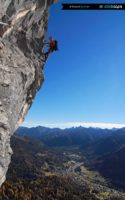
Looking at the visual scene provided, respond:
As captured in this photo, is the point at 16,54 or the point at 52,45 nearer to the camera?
the point at 16,54

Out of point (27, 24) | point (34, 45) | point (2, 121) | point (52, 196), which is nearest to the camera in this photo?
point (2, 121)

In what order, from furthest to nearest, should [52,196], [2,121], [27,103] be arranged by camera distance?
[52,196] → [27,103] → [2,121]

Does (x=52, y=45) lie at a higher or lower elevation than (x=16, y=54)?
higher

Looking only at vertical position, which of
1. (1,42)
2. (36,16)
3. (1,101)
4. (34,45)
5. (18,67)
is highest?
(36,16)

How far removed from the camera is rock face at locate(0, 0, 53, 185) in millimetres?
22859

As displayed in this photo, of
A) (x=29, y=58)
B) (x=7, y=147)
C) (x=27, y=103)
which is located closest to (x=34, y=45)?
(x=29, y=58)

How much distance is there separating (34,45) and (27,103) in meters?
7.54

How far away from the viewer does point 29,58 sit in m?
29.4

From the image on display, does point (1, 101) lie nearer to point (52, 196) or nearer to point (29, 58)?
point (29, 58)

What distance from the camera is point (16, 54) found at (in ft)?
85.5

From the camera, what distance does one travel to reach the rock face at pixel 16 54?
75.0ft

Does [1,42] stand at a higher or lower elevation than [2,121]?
higher

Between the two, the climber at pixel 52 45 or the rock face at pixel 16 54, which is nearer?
the rock face at pixel 16 54

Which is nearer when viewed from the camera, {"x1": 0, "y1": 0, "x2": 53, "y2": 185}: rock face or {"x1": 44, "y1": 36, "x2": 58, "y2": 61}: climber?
{"x1": 0, "y1": 0, "x2": 53, "y2": 185}: rock face
